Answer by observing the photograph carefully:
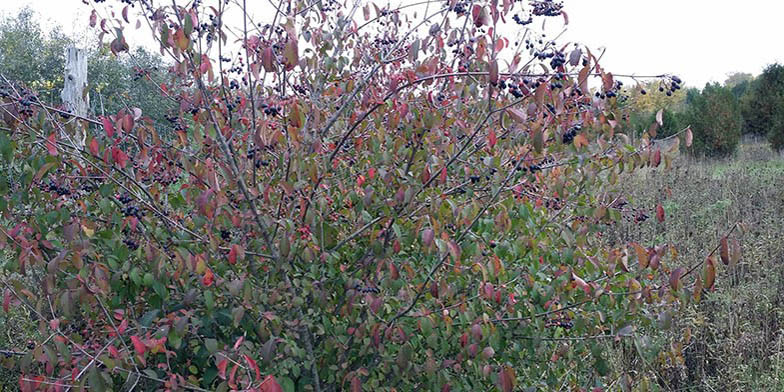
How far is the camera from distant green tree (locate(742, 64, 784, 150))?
1417 cm

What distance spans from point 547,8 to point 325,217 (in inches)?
37.4

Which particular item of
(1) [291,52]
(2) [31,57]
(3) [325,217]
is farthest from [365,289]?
(2) [31,57]

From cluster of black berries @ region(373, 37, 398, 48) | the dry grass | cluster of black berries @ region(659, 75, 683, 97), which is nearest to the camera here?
cluster of black berries @ region(659, 75, 683, 97)

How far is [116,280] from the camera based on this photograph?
1.88 meters

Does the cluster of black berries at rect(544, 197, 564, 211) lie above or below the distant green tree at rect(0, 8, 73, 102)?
below

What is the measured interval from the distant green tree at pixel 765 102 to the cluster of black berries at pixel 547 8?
43.0 ft

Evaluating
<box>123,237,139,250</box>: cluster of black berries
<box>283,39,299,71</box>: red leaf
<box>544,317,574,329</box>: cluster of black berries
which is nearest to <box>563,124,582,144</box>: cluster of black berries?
<box>544,317,574,329</box>: cluster of black berries

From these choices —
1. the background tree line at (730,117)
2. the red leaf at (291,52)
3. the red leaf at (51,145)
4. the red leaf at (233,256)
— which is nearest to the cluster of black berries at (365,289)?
the red leaf at (233,256)

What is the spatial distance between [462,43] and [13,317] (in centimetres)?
337

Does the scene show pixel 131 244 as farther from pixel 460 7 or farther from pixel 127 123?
pixel 460 7

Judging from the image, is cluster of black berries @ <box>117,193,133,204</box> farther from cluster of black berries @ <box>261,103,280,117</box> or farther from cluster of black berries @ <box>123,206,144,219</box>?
cluster of black berries @ <box>261,103,280,117</box>

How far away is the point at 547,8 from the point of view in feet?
6.51

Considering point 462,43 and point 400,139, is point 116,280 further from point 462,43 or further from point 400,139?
point 462,43

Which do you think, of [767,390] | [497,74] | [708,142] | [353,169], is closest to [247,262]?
[353,169]
